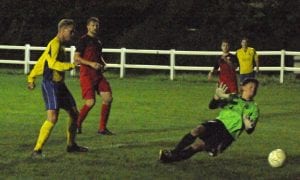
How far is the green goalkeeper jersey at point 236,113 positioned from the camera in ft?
30.3

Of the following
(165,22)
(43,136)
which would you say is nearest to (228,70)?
(43,136)

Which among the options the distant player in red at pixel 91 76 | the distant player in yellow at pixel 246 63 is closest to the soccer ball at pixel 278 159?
Result: the distant player in red at pixel 91 76

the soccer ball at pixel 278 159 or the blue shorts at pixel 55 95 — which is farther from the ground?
the blue shorts at pixel 55 95

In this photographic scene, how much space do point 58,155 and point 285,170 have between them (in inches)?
123

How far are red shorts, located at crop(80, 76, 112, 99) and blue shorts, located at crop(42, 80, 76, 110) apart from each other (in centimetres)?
236

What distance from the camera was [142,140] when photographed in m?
12.4

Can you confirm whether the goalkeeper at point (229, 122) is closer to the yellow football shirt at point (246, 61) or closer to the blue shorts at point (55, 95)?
the blue shorts at point (55, 95)

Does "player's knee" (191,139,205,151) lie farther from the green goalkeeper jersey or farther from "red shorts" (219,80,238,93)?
"red shorts" (219,80,238,93)

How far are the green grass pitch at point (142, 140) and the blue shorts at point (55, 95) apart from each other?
704 millimetres

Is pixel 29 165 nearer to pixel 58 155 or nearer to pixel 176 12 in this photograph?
pixel 58 155

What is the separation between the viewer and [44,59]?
10.5 m

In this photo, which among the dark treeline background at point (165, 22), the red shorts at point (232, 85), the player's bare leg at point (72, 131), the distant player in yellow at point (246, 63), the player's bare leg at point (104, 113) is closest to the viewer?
the player's bare leg at point (72, 131)

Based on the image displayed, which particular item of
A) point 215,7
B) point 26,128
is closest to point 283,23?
point 215,7

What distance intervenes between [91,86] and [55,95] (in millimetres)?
2675
